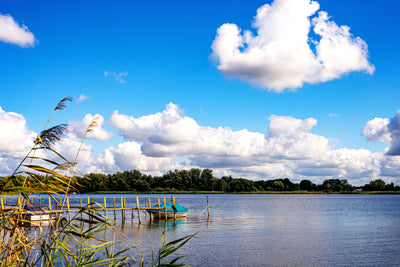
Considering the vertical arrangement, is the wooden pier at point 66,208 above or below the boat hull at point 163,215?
above

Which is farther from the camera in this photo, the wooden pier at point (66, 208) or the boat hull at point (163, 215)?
the boat hull at point (163, 215)

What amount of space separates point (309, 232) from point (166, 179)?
510 ft

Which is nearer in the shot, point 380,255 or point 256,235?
point 380,255

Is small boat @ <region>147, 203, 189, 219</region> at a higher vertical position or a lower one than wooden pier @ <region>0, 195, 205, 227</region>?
lower

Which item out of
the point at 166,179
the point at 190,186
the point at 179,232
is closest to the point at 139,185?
the point at 166,179

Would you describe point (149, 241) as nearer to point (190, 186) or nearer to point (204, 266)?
point (204, 266)

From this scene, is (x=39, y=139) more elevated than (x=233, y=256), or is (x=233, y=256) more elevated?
(x=39, y=139)

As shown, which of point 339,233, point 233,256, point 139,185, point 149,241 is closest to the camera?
point 233,256

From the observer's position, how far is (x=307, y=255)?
23594 mm

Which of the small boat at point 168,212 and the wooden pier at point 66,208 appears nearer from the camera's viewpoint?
the wooden pier at point 66,208

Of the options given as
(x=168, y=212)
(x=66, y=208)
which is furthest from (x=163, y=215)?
(x=66, y=208)

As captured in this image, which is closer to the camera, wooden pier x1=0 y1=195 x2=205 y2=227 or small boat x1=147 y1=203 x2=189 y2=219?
wooden pier x1=0 y1=195 x2=205 y2=227

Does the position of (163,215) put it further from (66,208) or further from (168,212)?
(66,208)

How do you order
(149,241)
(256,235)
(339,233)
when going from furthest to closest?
(339,233)
(256,235)
(149,241)
